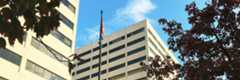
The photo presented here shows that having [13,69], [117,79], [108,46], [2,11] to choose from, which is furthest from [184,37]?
[108,46]

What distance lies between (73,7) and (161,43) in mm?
52424

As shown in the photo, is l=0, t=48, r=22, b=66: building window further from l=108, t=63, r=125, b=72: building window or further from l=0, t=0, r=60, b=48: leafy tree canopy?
l=108, t=63, r=125, b=72: building window

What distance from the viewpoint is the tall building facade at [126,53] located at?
279 ft

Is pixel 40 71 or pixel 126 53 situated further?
pixel 126 53

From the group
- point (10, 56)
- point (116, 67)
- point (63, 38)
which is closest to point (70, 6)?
point (63, 38)

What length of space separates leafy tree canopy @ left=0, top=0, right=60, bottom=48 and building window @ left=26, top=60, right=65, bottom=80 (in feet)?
99.4

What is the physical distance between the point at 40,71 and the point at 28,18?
31.9 m

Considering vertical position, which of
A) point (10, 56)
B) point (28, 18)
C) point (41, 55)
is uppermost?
point (41, 55)

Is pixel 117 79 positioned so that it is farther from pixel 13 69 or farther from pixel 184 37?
pixel 184 37

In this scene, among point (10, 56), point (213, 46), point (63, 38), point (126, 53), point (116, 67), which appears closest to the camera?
point (213, 46)

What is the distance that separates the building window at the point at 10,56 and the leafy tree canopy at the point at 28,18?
2683 centimetres

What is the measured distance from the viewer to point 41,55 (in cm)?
3706

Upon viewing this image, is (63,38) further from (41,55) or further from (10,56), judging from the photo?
(10,56)

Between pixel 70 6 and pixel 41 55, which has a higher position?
pixel 70 6
